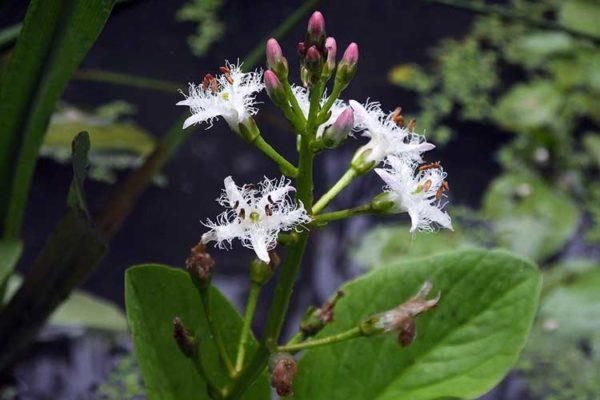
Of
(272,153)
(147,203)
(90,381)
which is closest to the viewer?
(272,153)

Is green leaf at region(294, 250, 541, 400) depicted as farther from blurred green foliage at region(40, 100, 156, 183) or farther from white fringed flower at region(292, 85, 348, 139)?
blurred green foliage at region(40, 100, 156, 183)

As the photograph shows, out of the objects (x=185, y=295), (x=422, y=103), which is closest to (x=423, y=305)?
(x=185, y=295)

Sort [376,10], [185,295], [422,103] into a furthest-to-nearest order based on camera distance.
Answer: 1. [376,10]
2. [422,103]
3. [185,295]

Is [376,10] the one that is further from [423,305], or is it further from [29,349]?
[423,305]

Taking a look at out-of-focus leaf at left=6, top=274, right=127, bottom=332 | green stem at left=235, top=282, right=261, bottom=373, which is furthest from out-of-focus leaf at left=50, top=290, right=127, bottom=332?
green stem at left=235, top=282, right=261, bottom=373

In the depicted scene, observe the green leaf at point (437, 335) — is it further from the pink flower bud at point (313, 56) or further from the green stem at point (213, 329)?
the pink flower bud at point (313, 56)

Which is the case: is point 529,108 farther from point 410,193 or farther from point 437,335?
point 410,193

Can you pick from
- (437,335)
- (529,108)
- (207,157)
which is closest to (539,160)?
(529,108)
